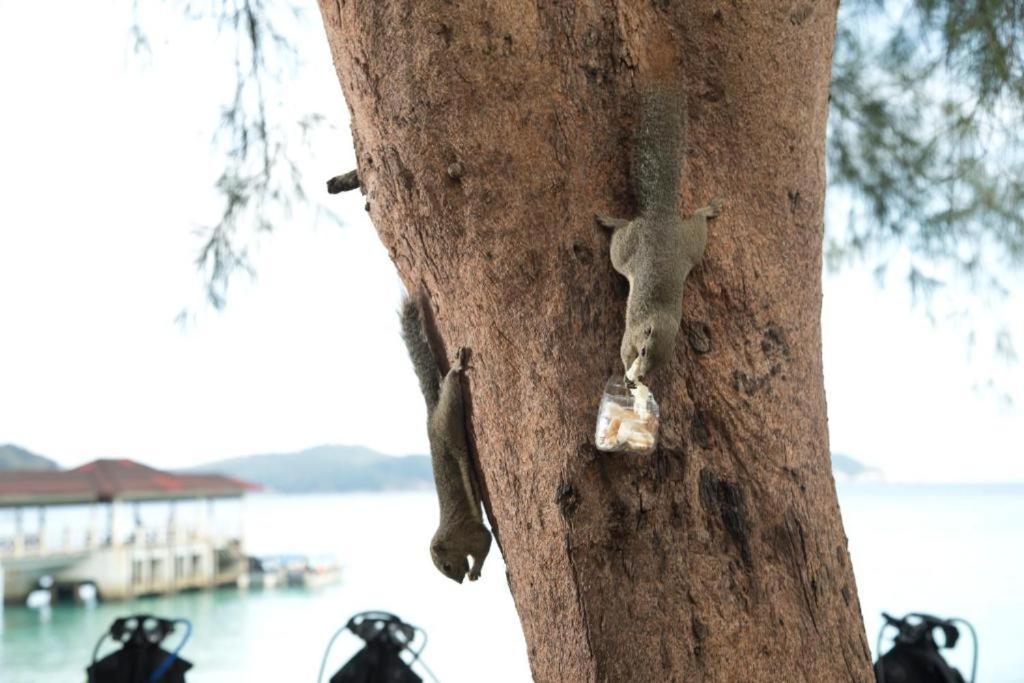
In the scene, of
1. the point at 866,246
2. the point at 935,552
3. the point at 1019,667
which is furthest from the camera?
the point at 935,552

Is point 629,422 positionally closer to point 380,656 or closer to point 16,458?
point 380,656

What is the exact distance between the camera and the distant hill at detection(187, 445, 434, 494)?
3.57 m

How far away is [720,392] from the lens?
0.68m

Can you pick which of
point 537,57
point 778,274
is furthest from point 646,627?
point 537,57

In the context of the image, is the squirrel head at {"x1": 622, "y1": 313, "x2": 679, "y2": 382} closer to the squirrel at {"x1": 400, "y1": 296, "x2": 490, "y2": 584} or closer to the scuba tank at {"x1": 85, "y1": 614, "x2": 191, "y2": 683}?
the squirrel at {"x1": 400, "y1": 296, "x2": 490, "y2": 584}

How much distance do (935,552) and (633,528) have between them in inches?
194

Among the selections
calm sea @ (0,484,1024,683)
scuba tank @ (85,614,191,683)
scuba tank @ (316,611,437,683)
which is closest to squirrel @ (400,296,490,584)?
scuba tank @ (316,611,437,683)

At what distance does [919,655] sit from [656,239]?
46.6 inches

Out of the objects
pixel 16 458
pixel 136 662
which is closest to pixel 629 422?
pixel 136 662

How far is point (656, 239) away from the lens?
0.66m

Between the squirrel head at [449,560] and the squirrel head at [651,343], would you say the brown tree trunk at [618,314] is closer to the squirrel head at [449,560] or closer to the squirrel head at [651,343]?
the squirrel head at [651,343]

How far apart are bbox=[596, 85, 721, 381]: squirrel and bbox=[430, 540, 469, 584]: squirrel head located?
1.10ft

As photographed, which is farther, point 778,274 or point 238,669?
point 238,669

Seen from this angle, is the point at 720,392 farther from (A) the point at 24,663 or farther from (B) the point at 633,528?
(A) the point at 24,663
